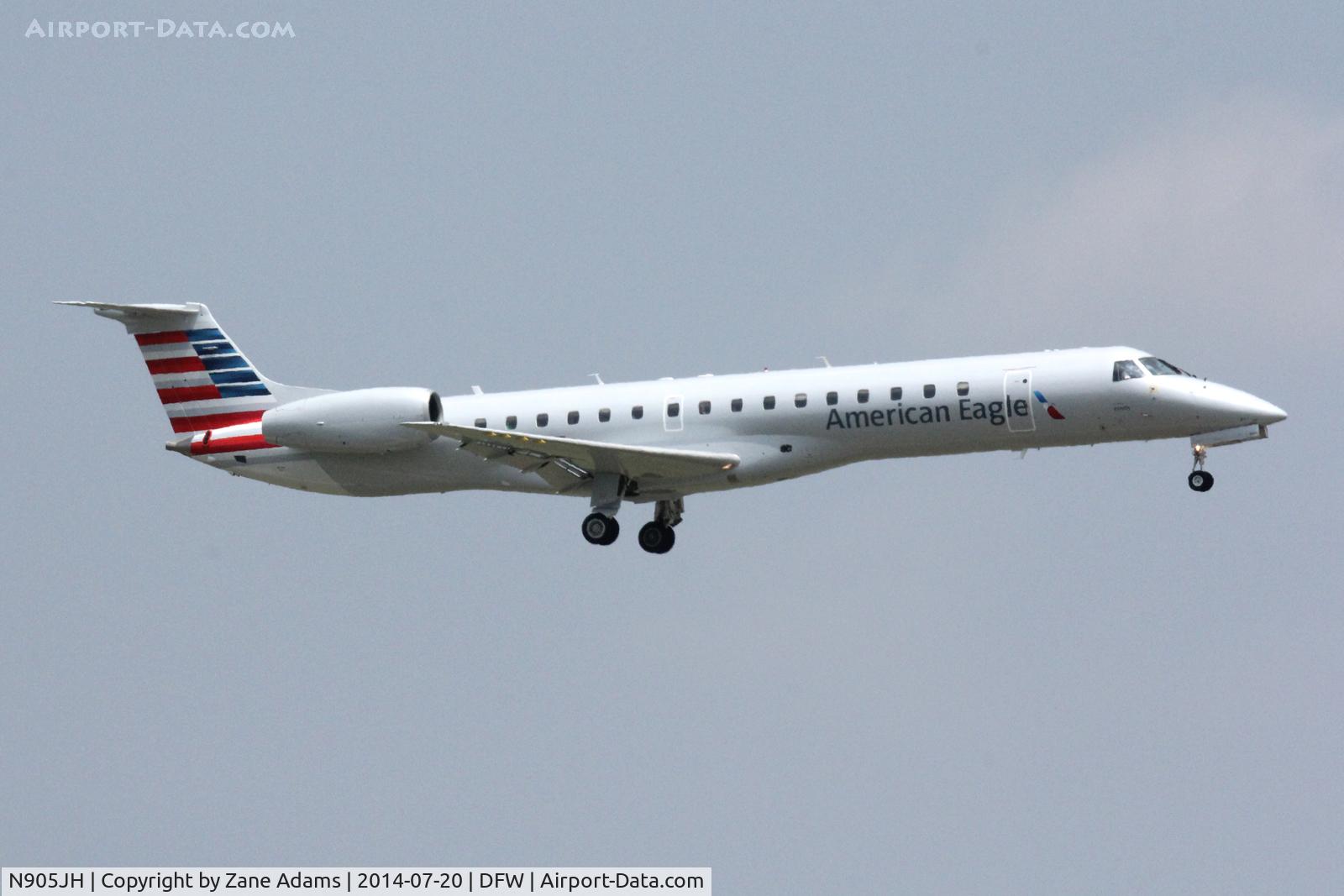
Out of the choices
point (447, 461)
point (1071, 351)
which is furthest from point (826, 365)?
point (447, 461)

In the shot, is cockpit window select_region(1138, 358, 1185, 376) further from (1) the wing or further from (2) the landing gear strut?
(1) the wing

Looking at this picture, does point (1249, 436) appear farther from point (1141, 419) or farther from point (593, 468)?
point (593, 468)

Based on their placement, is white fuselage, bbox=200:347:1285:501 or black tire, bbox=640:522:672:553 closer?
white fuselage, bbox=200:347:1285:501

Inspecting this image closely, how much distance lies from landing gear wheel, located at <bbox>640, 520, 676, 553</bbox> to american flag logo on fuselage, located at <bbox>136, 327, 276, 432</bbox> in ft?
24.8

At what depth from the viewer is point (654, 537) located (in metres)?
39.1

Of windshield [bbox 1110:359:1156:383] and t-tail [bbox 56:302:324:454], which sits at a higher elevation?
t-tail [bbox 56:302:324:454]

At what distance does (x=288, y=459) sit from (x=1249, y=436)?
1732 cm

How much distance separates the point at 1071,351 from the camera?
115 feet

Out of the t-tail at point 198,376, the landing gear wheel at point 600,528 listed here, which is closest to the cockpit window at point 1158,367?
the landing gear wheel at point 600,528

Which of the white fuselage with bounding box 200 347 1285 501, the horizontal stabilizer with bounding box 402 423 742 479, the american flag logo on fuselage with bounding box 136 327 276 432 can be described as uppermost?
the american flag logo on fuselage with bounding box 136 327 276 432

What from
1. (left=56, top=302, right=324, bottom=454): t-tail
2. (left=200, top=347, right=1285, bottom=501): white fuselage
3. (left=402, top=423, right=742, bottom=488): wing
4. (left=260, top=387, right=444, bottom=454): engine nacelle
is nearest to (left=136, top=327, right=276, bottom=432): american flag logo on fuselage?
(left=56, top=302, right=324, bottom=454): t-tail

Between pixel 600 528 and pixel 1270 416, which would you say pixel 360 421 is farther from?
pixel 1270 416

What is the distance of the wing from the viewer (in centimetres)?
3522

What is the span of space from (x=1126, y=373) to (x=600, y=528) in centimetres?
957
